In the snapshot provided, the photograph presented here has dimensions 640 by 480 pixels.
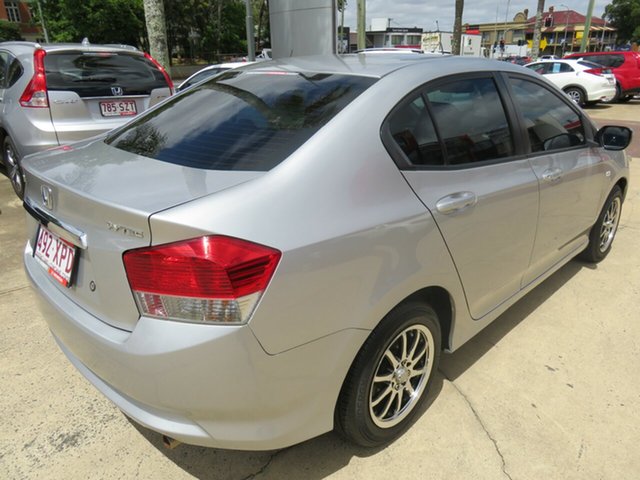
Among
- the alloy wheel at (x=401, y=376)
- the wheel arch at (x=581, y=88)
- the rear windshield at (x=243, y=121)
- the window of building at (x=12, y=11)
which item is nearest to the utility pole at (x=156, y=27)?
the rear windshield at (x=243, y=121)

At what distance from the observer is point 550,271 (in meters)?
3.23

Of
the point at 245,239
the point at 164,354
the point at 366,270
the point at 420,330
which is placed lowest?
the point at 420,330

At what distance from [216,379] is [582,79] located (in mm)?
17524

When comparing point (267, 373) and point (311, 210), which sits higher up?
point (311, 210)

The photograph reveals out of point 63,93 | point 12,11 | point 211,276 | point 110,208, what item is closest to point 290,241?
point 211,276

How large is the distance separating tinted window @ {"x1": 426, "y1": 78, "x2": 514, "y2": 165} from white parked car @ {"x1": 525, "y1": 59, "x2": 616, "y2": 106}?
14612 millimetres

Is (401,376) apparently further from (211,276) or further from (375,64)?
(375,64)

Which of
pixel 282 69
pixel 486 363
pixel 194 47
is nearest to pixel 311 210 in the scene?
pixel 282 69

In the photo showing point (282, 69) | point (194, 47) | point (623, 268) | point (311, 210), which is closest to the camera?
point (311, 210)

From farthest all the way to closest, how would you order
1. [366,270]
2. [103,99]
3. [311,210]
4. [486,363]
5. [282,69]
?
[103,99] < [486,363] < [282,69] < [366,270] < [311,210]

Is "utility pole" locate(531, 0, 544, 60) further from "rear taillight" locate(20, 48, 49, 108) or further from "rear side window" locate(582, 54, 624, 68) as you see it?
"rear taillight" locate(20, 48, 49, 108)

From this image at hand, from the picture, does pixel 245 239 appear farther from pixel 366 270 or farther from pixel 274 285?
pixel 366 270

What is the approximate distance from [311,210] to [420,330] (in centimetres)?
88

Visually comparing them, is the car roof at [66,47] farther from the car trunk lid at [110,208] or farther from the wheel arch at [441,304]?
the wheel arch at [441,304]
